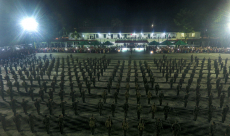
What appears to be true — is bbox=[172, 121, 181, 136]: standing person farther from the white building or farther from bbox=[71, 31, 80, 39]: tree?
bbox=[71, 31, 80, 39]: tree

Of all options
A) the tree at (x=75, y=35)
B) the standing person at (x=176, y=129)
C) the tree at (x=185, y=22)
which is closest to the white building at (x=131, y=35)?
the tree at (x=75, y=35)

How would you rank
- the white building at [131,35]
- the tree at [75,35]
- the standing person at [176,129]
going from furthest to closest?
the tree at [75,35]
the white building at [131,35]
the standing person at [176,129]

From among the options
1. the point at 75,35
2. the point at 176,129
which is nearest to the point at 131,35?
the point at 75,35

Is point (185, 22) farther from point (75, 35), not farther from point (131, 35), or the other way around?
point (75, 35)

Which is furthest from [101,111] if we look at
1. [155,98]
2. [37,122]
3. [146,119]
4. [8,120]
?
[8,120]

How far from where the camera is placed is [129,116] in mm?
8445

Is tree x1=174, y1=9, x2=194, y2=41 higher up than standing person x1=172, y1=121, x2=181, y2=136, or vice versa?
tree x1=174, y1=9, x2=194, y2=41

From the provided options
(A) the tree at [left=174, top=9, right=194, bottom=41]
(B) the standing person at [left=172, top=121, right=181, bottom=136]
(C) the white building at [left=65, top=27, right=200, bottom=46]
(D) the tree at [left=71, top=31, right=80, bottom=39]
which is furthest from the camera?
(D) the tree at [left=71, top=31, right=80, bottom=39]

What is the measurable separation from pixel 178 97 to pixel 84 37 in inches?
1810

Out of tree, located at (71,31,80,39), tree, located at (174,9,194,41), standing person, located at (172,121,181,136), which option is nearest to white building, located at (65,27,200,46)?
tree, located at (71,31,80,39)

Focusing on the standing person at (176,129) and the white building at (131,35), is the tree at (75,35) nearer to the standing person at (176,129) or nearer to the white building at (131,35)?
the white building at (131,35)

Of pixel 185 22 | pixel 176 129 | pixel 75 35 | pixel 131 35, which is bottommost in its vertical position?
pixel 176 129

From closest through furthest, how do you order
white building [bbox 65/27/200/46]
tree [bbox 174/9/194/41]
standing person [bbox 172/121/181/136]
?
standing person [bbox 172/121/181/136] → tree [bbox 174/9/194/41] → white building [bbox 65/27/200/46]

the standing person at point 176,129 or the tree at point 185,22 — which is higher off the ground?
the tree at point 185,22
